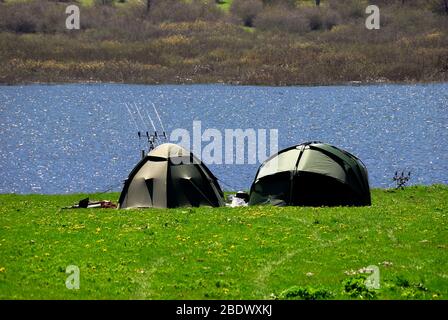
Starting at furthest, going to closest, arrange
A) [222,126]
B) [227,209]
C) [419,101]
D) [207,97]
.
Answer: [207,97]
[419,101]
[222,126]
[227,209]

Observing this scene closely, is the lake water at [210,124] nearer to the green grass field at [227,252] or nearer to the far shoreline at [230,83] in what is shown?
the far shoreline at [230,83]

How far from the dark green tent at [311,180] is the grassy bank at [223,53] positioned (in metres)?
132

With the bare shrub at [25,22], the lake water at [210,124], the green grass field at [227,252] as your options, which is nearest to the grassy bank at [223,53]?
the bare shrub at [25,22]

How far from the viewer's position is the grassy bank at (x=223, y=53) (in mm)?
173250

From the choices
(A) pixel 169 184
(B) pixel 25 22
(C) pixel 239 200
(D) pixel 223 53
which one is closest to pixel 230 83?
(D) pixel 223 53

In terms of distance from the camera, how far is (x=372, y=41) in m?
188

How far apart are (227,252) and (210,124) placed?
84.8 meters

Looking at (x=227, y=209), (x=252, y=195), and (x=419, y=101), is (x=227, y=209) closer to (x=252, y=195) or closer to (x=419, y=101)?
(x=252, y=195)

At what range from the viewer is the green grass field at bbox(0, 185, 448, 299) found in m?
21.6

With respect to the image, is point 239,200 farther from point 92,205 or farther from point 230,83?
point 230,83

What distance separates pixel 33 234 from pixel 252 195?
522 inches

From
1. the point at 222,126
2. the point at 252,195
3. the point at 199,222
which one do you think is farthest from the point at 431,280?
the point at 222,126

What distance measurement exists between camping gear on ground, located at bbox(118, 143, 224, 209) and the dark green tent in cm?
231

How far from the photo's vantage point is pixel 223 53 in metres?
182
